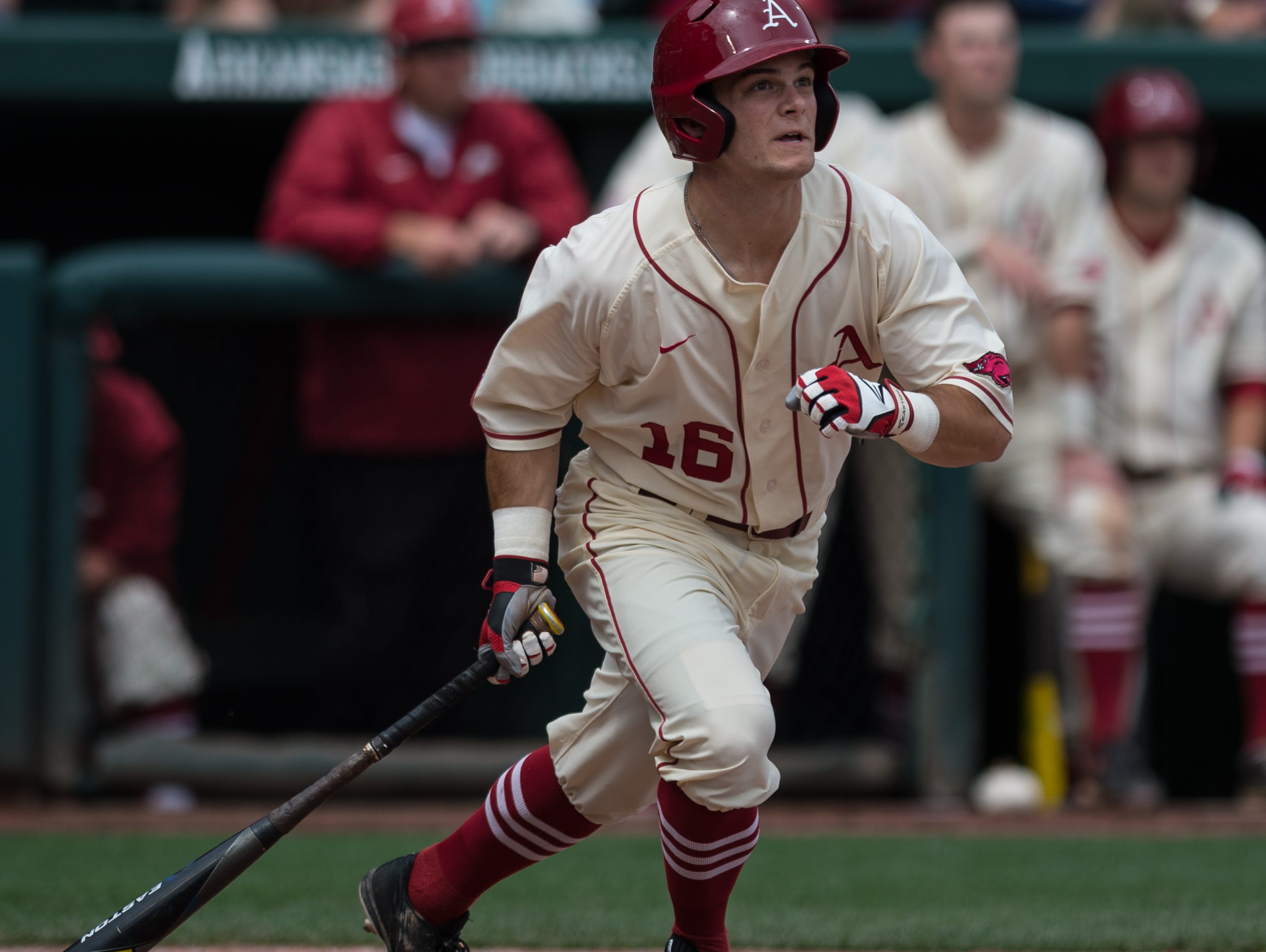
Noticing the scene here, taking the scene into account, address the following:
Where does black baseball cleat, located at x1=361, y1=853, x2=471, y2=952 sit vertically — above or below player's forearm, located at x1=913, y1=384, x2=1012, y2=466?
below

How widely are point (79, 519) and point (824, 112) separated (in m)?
2.84

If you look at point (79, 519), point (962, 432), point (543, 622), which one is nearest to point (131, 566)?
point (79, 519)

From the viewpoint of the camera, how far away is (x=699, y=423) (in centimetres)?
286

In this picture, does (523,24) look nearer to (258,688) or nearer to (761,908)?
(258,688)

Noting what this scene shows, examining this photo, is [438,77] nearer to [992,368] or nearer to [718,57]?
[718,57]

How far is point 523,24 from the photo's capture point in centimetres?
585

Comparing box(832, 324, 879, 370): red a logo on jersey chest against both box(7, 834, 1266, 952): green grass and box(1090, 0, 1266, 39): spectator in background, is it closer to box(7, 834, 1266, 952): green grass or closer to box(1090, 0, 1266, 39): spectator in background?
box(7, 834, 1266, 952): green grass

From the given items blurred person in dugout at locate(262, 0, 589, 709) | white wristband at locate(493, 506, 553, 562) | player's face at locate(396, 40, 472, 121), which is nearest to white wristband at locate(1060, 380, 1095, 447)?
blurred person in dugout at locate(262, 0, 589, 709)

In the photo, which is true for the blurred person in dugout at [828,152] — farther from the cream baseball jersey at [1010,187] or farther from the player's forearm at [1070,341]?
the player's forearm at [1070,341]

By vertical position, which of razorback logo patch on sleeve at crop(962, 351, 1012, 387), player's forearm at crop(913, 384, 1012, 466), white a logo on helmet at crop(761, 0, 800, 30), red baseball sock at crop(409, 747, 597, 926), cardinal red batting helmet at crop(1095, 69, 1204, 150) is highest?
white a logo on helmet at crop(761, 0, 800, 30)

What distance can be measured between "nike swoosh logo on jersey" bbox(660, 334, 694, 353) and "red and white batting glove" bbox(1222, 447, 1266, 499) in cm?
268

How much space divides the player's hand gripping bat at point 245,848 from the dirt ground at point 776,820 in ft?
5.50

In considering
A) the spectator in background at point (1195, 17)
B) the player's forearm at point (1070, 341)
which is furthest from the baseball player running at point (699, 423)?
the spectator in background at point (1195, 17)

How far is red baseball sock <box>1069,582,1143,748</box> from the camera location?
189 inches
